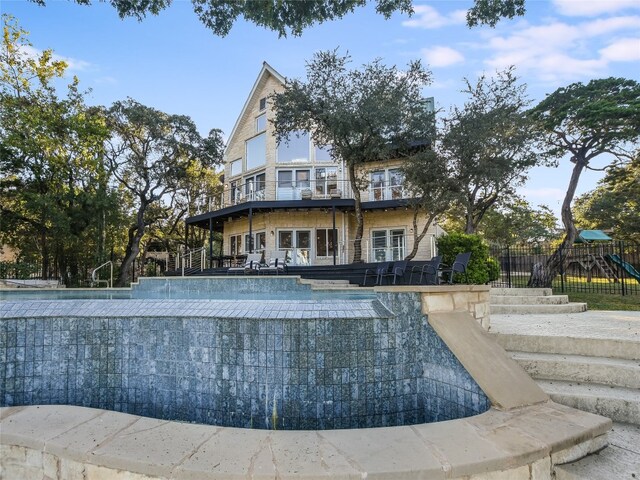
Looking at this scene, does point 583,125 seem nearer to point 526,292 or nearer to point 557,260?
point 557,260

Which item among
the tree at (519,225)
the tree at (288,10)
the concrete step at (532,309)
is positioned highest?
the tree at (288,10)

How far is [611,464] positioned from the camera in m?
2.49

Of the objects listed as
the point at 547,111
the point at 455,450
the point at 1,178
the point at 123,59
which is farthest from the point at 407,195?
the point at 1,178

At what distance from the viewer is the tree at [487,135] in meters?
12.1

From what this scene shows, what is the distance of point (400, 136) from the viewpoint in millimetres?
13984

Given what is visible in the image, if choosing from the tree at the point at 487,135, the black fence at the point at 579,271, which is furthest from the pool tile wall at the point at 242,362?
the tree at the point at 487,135

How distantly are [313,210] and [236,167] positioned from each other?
23.0ft

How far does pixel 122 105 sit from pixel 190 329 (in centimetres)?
2208

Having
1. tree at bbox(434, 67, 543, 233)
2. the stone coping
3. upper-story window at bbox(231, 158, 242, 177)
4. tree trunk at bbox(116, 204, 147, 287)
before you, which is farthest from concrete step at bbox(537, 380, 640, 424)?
tree trunk at bbox(116, 204, 147, 287)

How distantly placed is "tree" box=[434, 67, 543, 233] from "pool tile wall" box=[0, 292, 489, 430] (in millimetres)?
9772

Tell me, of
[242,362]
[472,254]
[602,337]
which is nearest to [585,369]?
[602,337]

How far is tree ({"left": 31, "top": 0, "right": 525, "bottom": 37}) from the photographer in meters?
4.86

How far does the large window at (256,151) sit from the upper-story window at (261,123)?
1.53 ft

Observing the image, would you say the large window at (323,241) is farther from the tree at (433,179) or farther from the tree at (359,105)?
the tree at (433,179)
